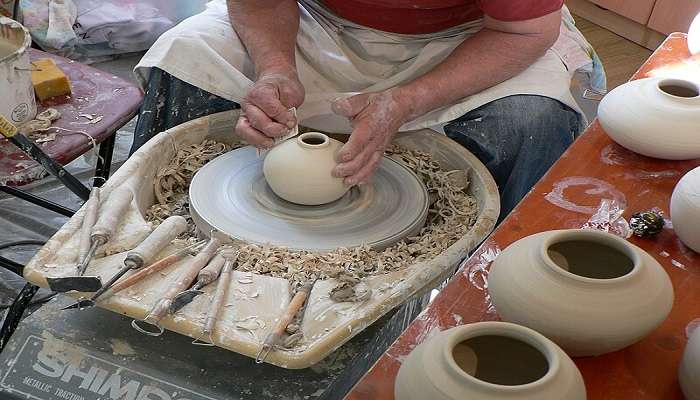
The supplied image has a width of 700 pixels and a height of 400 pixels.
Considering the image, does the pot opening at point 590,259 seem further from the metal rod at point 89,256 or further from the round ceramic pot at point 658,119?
the metal rod at point 89,256

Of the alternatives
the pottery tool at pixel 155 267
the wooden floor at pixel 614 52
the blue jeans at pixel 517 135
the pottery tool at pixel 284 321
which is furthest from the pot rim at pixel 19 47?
the wooden floor at pixel 614 52

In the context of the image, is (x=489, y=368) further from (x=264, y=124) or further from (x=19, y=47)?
(x=19, y=47)

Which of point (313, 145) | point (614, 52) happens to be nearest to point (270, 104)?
point (313, 145)

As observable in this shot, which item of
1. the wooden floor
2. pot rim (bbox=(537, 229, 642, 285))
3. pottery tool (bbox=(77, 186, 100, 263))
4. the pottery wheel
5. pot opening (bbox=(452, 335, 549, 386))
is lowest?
the wooden floor

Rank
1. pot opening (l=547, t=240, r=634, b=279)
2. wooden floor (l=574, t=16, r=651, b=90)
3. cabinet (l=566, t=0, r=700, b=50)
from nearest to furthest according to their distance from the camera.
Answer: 1. pot opening (l=547, t=240, r=634, b=279)
2. wooden floor (l=574, t=16, r=651, b=90)
3. cabinet (l=566, t=0, r=700, b=50)

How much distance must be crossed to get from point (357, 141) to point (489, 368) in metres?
0.81

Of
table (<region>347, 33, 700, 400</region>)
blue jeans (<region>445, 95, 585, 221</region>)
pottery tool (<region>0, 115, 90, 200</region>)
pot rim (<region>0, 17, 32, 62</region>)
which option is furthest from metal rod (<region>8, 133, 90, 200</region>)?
table (<region>347, 33, 700, 400</region>)

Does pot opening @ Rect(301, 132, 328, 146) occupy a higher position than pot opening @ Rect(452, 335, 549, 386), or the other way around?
pot opening @ Rect(452, 335, 549, 386)

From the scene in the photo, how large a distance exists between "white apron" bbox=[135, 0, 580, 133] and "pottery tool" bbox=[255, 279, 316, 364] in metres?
0.62

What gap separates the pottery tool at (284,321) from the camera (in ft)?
3.90

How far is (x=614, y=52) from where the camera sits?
3842mm

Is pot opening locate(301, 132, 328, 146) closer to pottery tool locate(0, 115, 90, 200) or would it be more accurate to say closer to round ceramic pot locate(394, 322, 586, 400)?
pottery tool locate(0, 115, 90, 200)

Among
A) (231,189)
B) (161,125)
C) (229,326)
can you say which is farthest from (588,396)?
(161,125)

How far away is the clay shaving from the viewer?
1405mm
